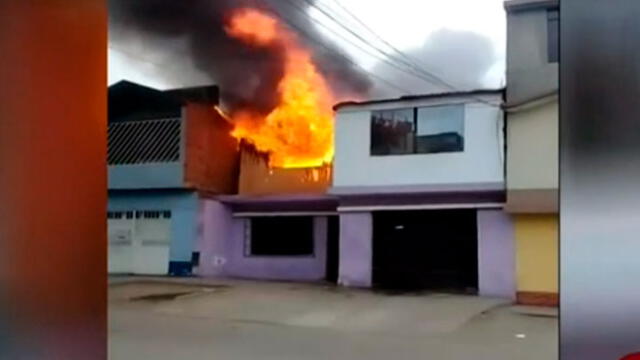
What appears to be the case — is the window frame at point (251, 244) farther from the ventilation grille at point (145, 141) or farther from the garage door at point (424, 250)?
the ventilation grille at point (145, 141)

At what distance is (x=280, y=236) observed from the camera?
17.5 metres

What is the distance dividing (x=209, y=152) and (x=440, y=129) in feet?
20.1

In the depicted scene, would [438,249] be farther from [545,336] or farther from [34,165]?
[34,165]

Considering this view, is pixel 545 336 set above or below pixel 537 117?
below

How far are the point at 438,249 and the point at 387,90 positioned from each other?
6.86 m

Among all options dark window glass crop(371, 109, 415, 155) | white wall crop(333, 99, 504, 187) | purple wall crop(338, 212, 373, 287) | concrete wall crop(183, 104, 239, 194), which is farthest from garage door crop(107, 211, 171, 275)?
dark window glass crop(371, 109, 415, 155)

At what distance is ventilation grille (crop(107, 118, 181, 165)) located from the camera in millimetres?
17719

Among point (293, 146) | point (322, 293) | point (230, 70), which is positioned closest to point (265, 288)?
point (322, 293)

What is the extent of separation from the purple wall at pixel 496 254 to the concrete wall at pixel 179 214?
6758 millimetres

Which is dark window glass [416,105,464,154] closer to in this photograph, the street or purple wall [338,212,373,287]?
purple wall [338,212,373,287]

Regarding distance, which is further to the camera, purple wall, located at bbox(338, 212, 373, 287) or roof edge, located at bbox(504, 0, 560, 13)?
purple wall, located at bbox(338, 212, 373, 287)

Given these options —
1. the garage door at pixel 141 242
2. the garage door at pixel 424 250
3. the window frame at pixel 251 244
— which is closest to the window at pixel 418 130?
the garage door at pixel 424 250

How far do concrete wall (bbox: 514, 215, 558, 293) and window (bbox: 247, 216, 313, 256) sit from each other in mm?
5284

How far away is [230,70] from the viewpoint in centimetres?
2417
